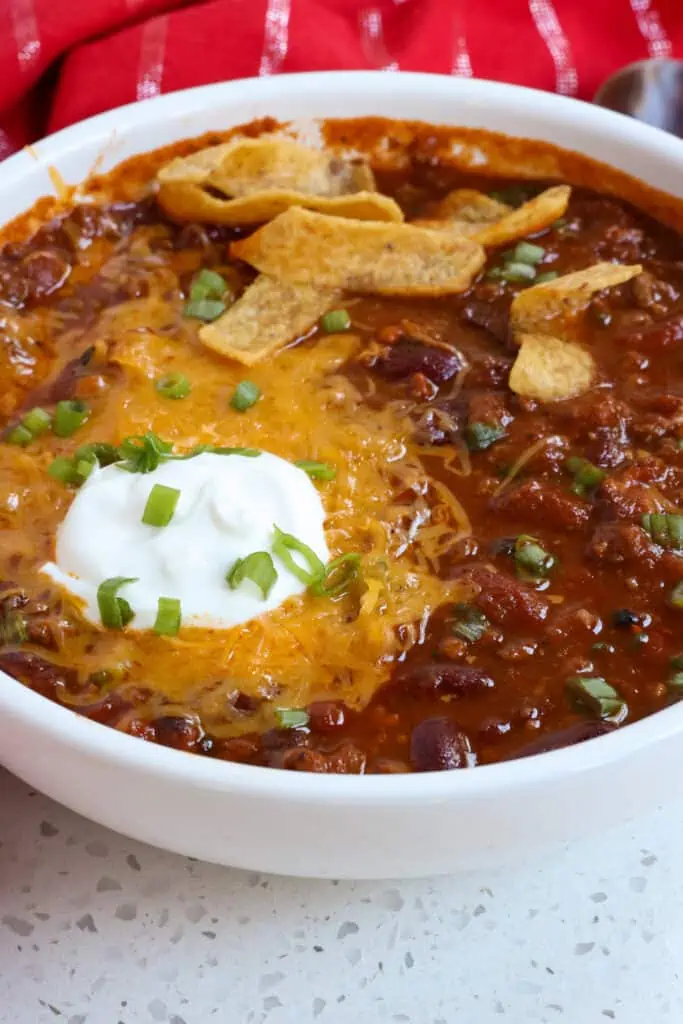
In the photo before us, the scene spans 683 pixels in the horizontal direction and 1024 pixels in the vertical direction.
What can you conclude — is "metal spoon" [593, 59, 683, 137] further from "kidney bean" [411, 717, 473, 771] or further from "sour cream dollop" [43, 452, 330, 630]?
"kidney bean" [411, 717, 473, 771]

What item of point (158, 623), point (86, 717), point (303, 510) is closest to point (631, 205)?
point (303, 510)

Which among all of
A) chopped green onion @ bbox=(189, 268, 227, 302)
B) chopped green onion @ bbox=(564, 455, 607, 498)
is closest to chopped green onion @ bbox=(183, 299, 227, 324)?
chopped green onion @ bbox=(189, 268, 227, 302)

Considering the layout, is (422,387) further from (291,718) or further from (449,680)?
(291,718)

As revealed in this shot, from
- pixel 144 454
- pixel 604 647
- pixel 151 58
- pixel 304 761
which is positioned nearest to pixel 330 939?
pixel 304 761

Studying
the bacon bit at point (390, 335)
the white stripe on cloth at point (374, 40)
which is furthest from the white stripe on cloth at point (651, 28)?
the bacon bit at point (390, 335)

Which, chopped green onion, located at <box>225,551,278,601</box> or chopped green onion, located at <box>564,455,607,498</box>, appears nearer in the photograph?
chopped green onion, located at <box>225,551,278,601</box>
